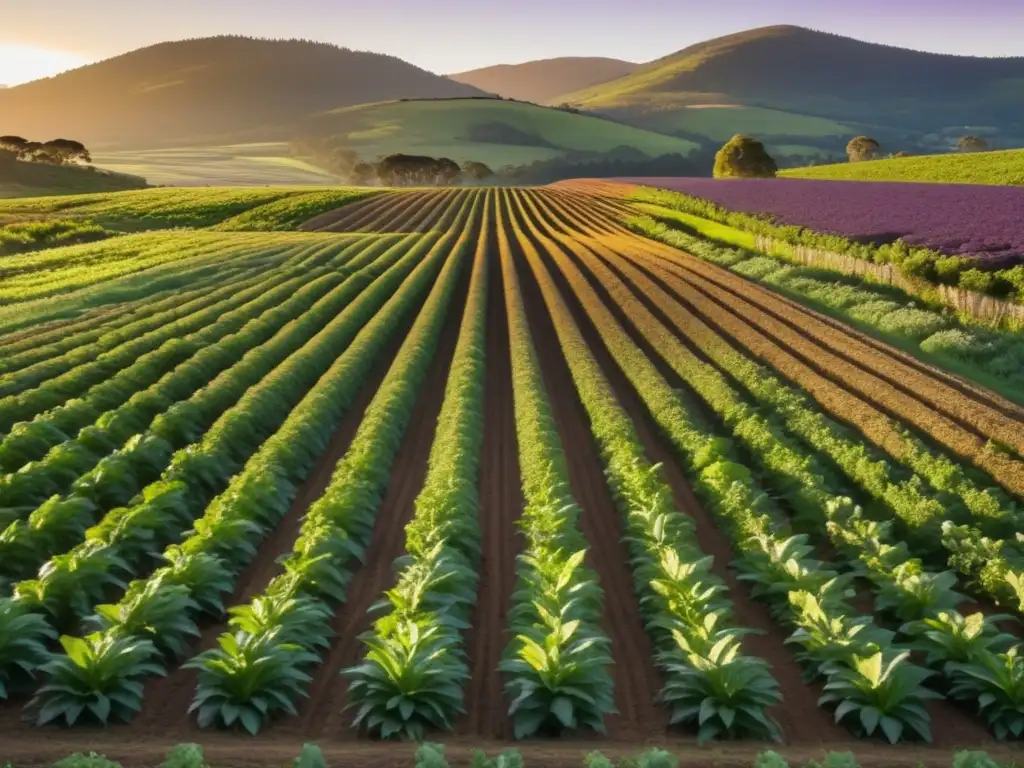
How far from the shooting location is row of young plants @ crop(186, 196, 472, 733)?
9.31 m

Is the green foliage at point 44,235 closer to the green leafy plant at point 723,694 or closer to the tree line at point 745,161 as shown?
the green leafy plant at point 723,694

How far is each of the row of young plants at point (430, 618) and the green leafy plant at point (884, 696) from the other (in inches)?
158

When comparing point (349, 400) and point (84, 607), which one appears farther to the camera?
point (349, 400)

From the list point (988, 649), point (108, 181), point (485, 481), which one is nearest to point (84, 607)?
point (485, 481)

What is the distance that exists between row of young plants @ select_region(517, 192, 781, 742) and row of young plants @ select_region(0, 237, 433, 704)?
569cm

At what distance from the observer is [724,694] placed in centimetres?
912

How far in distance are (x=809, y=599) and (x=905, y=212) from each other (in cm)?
3554

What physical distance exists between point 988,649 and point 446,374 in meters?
17.0

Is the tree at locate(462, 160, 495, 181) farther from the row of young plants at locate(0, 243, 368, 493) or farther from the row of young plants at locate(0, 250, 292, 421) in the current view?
the row of young plants at locate(0, 250, 292, 421)

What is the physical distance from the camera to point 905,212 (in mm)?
41031

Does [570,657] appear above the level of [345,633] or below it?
above

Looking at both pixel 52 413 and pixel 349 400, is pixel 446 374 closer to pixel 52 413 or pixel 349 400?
pixel 349 400

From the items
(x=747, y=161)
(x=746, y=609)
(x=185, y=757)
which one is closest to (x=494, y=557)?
(x=746, y=609)

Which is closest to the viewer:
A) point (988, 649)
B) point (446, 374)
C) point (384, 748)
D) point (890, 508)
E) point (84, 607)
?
point (384, 748)
